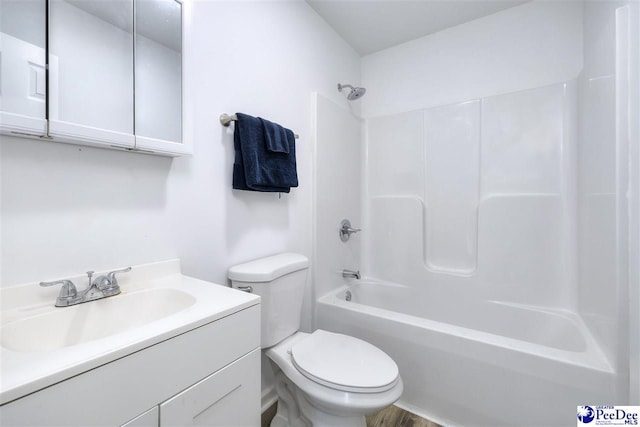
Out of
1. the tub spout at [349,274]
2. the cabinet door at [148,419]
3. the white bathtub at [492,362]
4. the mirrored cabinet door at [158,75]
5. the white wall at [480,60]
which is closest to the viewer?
the cabinet door at [148,419]

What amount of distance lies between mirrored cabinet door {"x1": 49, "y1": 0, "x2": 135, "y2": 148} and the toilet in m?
0.73

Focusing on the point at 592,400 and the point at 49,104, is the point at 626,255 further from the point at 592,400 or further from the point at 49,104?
the point at 49,104

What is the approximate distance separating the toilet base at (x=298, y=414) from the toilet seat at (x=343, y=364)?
15 centimetres

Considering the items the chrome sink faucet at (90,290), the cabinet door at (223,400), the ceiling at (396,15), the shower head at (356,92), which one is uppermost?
the ceiling at (396,15)

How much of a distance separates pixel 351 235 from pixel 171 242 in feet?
4.76

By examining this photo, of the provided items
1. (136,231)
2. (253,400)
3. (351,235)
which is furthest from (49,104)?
(351,235)

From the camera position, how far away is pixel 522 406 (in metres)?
1.20

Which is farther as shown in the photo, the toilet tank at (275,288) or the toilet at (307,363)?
the toilet tank at (275,288)

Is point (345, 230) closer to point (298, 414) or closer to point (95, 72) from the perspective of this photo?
point (298, 414)

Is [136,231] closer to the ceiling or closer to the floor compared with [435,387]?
closer to the ceiling

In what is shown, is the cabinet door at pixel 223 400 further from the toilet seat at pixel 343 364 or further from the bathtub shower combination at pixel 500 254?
the bathtub shower combination at pixel 500 254

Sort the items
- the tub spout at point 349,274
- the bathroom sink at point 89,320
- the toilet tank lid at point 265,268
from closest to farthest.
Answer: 1. the bathroom sink at point 89,320
2. the toilet tank lid at point 265,268
3. the tub spout at point 349,274

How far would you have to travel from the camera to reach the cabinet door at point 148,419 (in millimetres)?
577

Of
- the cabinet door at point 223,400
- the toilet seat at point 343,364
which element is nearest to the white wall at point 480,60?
the toilet seat at point 343,364
